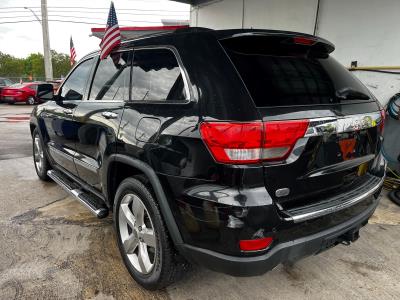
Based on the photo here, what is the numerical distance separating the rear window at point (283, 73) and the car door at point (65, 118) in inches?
78.3

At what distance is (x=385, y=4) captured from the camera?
16.0 ft

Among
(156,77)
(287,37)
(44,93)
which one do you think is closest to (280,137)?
(287,37)

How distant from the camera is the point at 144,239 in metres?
2.38

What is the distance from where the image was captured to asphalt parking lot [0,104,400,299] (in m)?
2.43

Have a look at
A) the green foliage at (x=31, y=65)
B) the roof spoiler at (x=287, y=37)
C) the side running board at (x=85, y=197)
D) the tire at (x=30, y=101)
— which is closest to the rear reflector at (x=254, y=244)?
the roof spoiler at (x=287, y=37)

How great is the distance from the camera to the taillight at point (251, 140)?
1.74m

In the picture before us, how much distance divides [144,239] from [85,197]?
1154mm

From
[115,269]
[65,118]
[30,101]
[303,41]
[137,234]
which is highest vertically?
[303,41]

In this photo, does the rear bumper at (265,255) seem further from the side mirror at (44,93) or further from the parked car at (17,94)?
the parked car at (17,94)

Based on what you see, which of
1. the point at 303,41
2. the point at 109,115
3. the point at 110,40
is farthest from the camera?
the point at 110,40

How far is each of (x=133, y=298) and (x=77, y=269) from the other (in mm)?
628

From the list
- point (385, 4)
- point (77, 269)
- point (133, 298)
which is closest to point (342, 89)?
point (133, 298)

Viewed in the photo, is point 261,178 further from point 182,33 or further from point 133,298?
point 133,298

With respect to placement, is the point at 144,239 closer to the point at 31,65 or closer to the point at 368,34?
the point at 368,34
